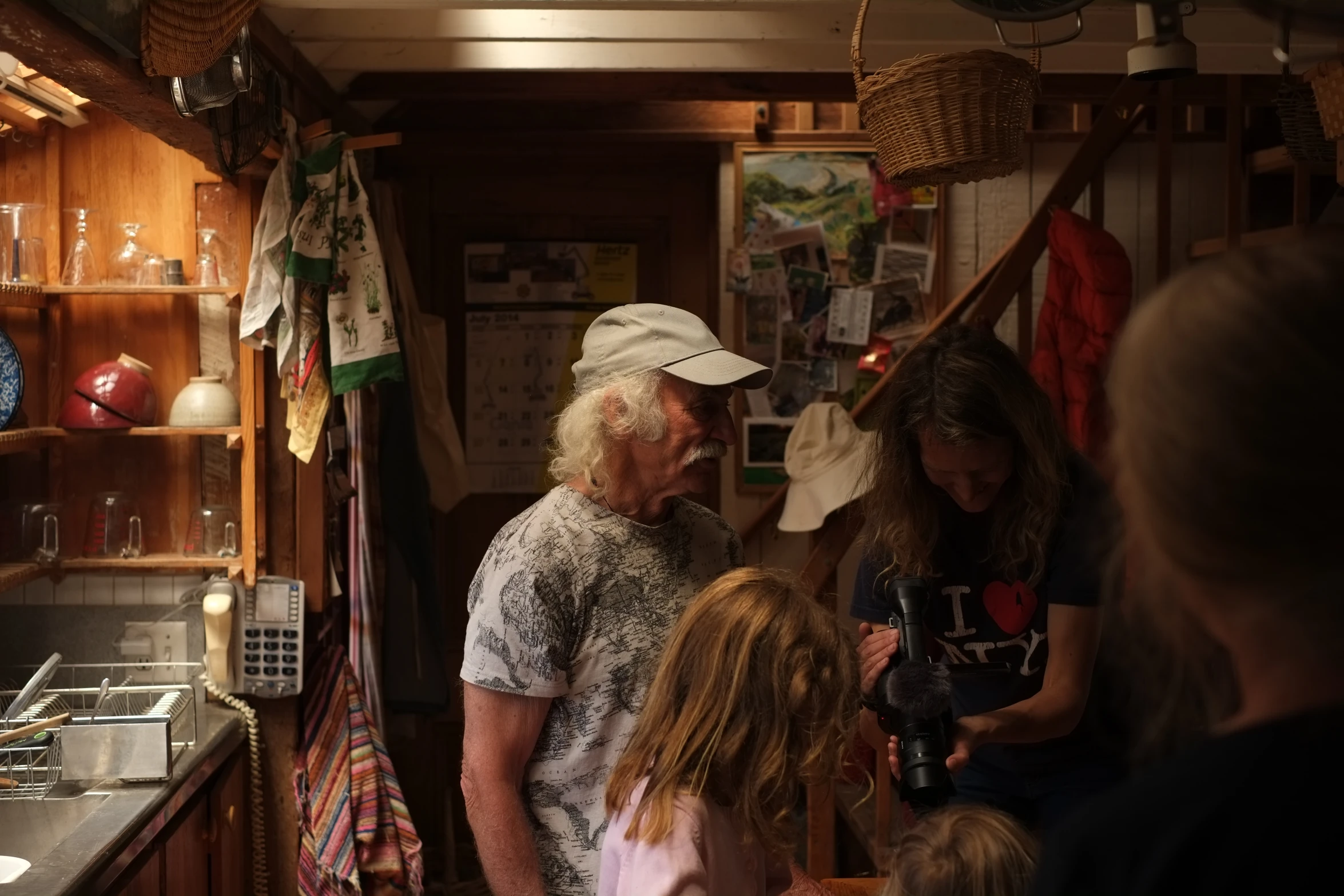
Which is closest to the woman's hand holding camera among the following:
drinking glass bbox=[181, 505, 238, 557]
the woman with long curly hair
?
the woman with long curly hair

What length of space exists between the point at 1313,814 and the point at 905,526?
54.8 inches

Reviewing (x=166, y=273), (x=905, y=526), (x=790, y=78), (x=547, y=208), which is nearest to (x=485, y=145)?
(x=547, y=208)

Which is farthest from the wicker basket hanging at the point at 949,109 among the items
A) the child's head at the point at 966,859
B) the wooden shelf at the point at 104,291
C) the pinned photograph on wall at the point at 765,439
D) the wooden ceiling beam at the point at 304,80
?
the pinned photograph on wall at the point at 765,439

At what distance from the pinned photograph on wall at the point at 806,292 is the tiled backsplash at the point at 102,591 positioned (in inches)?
84.6

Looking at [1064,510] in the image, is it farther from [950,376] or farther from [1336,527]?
[1336,527]

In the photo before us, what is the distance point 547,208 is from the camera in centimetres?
435

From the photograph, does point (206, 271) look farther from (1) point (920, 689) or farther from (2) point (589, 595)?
(1) point (920, 689)

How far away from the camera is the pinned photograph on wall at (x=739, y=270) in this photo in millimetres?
4148

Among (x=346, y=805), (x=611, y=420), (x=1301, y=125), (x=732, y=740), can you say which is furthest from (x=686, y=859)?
(x=1301, y=125)

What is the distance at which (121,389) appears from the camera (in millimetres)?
2799

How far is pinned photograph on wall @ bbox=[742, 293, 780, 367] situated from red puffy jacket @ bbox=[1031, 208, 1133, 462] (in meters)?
0.96

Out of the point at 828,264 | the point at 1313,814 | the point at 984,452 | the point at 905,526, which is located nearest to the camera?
the point at 1313,814

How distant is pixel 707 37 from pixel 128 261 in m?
1.48

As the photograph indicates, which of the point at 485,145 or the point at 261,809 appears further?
the point at 485,145
